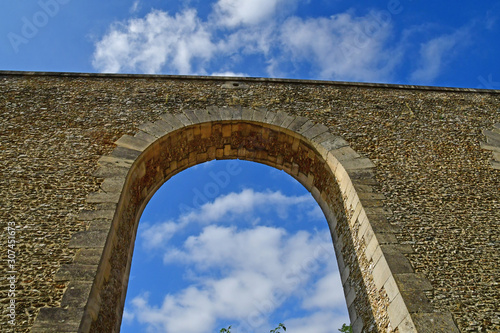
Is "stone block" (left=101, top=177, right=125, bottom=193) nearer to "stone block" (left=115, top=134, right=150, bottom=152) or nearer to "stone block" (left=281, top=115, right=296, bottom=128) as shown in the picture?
"stone block" (left=115, top=134, right=150, bottom=152)

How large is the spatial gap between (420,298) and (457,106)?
501 centimetres

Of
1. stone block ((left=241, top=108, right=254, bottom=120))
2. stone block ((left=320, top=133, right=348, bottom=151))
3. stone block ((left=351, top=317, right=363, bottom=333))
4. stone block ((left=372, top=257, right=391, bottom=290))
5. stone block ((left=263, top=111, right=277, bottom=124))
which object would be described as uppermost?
stone block ((left=241, top=108, right=254, bottom=120))

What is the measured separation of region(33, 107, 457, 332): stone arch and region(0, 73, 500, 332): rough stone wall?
200 mm

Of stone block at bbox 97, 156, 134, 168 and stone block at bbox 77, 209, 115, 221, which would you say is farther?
stone block at bbox 97, 156, 134, 168

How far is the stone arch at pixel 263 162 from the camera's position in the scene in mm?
4680

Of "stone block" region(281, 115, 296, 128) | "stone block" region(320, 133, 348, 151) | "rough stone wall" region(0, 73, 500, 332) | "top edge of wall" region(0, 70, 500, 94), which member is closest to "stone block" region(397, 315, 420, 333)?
A: "rough stone wall" region(0, 73, 500, 332)

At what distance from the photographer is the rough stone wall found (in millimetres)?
4934

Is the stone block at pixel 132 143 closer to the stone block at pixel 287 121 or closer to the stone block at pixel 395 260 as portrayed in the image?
the stone block at pixel 287 121

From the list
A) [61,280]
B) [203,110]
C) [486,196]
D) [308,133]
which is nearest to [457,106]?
[486,196]

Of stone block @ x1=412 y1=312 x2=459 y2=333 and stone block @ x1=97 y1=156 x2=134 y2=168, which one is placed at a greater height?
stone block @ x1=97 y1=156 x2=134 y2=168

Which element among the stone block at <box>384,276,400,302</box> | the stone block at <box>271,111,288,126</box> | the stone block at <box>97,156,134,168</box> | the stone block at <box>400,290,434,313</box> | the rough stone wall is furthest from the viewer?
the stone block at <box>271,111,288,126</box>

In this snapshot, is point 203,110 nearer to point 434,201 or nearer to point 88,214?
point 88,214

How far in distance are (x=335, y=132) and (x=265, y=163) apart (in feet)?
5.21

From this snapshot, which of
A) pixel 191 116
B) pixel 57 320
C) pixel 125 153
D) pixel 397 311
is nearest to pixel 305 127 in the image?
pixel 191 116
